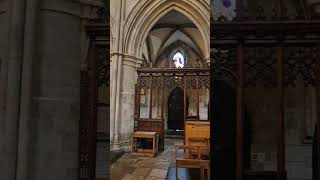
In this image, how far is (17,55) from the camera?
5.11 ft

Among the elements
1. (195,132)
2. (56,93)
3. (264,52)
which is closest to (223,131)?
(264,52)

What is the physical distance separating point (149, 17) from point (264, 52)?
6.58 metres

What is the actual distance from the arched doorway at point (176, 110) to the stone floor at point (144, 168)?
759 cm

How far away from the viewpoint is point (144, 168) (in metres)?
5.38

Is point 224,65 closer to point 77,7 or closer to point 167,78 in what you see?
point 77,7

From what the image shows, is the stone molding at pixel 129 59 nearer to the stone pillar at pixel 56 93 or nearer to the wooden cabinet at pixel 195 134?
the wooden cabinet at pixel 195 134

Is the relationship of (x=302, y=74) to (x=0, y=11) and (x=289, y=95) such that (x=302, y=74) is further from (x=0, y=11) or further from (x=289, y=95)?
(x=0, y=11)

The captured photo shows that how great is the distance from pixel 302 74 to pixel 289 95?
4.8 inches

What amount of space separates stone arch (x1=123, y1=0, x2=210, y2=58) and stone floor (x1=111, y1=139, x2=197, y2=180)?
101 inches

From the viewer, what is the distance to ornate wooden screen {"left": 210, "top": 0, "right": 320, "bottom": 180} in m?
1.66

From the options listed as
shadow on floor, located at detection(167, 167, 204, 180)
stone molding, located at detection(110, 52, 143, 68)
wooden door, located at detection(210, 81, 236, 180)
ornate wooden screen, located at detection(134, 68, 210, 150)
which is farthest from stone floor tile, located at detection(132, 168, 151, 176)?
wooden door, located at detection(210, 81, 236, 180)

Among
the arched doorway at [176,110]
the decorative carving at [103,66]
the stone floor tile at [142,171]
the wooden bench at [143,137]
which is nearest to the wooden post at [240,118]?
the decorative carving at [103,66]

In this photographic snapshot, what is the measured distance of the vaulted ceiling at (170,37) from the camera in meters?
11.8

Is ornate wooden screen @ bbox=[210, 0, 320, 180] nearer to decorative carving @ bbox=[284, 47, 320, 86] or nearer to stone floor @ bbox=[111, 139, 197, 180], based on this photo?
decorative carving @ bbox=[284, 47, 320, 86]
